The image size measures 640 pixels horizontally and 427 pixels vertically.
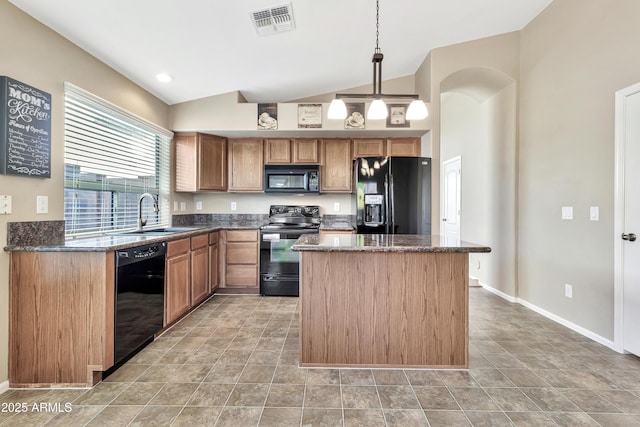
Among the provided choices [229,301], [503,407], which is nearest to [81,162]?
[229,301]

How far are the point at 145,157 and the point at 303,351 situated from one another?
275 cm

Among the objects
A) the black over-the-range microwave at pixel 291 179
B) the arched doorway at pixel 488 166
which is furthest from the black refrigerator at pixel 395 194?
the arched doorway at pixel 488 166

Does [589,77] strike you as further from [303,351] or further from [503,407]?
[303,351]

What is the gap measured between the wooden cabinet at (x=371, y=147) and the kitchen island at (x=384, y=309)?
2.22 m

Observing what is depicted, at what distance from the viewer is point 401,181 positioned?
3.61 meters

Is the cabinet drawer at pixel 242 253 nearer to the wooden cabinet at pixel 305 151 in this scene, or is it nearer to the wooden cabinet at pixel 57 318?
the wooden cabinet at pixel 305 151

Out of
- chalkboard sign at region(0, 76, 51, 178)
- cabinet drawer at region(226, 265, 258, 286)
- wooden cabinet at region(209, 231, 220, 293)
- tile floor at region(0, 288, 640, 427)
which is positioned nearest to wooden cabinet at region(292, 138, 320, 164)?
wooden cabinet at region(209, 231, 220, 293)

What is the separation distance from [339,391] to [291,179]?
2.78 metres

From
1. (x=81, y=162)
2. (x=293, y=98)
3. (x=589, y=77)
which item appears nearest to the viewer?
(x=81, y=162)

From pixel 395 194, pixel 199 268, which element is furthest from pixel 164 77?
pixel 395 194

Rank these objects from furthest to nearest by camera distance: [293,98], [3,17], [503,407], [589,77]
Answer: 1. [293,98]
2. [589,77]
3. [3,17]
4. [503,407]

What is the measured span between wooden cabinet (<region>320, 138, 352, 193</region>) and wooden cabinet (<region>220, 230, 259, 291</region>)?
120 centimetres

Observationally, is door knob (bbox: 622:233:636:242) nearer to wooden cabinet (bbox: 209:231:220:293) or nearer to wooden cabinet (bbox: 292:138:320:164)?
wooden cabinet (bbox: 292:138:320:164)

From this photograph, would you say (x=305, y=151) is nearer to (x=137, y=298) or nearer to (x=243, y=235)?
(x=243, y=235)
